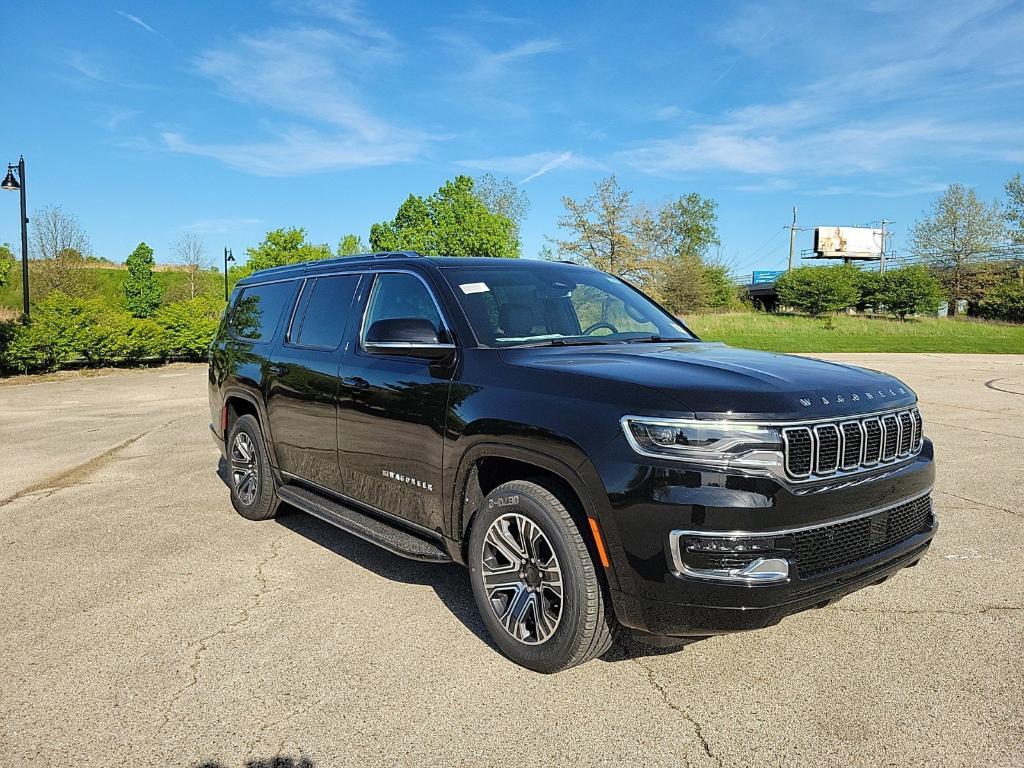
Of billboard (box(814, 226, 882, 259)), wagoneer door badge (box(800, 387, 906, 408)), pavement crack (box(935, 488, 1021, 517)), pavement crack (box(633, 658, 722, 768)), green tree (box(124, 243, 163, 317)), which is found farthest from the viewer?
billboard (box(814, 226, 882, 259))

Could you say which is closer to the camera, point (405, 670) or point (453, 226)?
point (405, 670)

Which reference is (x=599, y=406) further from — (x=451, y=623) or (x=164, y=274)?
(x=164, y=274)

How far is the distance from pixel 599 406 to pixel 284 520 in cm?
382

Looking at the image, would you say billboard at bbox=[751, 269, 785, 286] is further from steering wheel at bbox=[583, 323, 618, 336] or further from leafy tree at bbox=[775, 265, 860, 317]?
steering wheel at bbox=[583, 323, 618, 336]

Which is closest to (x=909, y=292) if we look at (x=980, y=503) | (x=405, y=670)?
(x=980, y=503)

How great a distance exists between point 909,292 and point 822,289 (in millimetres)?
7609

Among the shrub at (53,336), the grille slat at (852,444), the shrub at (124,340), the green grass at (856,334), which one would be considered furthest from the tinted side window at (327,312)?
the green grass at (856,334)

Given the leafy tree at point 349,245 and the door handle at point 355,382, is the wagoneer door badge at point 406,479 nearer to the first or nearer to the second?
the door handle at point 355,382

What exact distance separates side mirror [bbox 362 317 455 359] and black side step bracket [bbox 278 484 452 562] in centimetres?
98


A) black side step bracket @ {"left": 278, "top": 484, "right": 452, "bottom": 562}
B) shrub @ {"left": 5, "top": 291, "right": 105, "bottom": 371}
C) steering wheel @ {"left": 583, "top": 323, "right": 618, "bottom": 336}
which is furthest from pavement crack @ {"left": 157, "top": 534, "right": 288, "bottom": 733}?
shrub @ {"left": 5, "top": 291, "right": 105, "bottom": 371}

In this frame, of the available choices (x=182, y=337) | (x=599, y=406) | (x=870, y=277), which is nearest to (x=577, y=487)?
(x=599, y=406)

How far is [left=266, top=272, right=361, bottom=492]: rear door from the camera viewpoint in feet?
15.9

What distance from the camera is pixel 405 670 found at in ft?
11.5

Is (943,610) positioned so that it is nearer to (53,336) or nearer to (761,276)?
(53,336)
